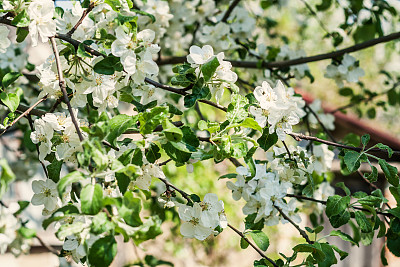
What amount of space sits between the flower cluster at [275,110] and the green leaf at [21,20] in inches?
20.3

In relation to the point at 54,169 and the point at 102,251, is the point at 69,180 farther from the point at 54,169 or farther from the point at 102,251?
the point at 54,169

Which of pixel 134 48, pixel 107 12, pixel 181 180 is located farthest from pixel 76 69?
pixel 181 180

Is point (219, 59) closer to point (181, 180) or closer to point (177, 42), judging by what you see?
point (177, 42)

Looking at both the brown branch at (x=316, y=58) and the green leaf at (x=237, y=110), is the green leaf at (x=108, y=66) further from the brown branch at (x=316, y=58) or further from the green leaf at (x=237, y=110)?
the brown branch at (x=316, y=58)

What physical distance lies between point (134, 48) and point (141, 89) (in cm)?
15

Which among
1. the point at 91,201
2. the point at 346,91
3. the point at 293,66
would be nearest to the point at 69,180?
the point at 91,201

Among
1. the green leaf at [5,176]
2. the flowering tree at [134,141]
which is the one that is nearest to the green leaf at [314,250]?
the flowering tree at [134,141]

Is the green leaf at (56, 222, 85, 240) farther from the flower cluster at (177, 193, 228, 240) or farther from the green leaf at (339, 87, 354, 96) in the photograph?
the green leaf at (339, 87, 354, 96)

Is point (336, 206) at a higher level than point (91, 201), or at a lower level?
lower

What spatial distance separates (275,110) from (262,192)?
309mm

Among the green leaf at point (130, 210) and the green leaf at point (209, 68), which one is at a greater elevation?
the green leaf at point (209, 68)

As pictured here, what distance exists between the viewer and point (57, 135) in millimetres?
989

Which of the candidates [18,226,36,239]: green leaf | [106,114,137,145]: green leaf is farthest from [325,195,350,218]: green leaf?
[18,226,36,239]: green leaf

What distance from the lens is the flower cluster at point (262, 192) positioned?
1.22 metres
